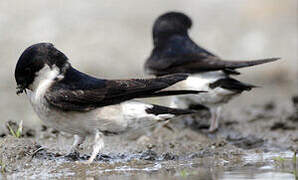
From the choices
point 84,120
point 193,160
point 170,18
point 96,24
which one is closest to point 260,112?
point 170,18

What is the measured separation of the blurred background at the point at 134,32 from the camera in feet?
41.8

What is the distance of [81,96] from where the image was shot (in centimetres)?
625

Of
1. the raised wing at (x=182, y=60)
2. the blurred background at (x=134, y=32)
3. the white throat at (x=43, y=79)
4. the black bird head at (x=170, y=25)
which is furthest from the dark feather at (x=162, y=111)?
the blurred background at (x=134, y=32)

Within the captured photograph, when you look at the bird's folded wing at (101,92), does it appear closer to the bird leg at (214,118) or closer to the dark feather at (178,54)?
the dark feather at (178,54)

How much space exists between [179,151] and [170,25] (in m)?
2.56

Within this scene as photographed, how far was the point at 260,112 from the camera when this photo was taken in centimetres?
944

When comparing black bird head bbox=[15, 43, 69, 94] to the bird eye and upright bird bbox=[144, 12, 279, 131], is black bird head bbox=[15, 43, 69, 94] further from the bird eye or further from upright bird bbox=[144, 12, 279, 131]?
upright bird bbox=[144, 12, 279, 131]

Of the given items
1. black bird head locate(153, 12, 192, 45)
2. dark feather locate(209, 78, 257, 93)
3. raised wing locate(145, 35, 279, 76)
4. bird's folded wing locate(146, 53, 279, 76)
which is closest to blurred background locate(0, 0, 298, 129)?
black bird head locate(153, 12, 192, 45)

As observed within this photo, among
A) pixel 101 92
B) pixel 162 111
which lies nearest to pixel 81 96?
pixel 101 92

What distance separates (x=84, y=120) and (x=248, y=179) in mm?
1732

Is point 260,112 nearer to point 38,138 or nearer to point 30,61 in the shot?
point 38,138

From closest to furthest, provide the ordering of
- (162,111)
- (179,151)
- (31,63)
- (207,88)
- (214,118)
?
(31,63), (162,111), (179,151), (207,88), (214,118)

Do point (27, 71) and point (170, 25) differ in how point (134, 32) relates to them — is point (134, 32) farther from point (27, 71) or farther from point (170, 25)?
point (27, 71)

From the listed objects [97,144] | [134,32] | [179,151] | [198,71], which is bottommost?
[179,151]
